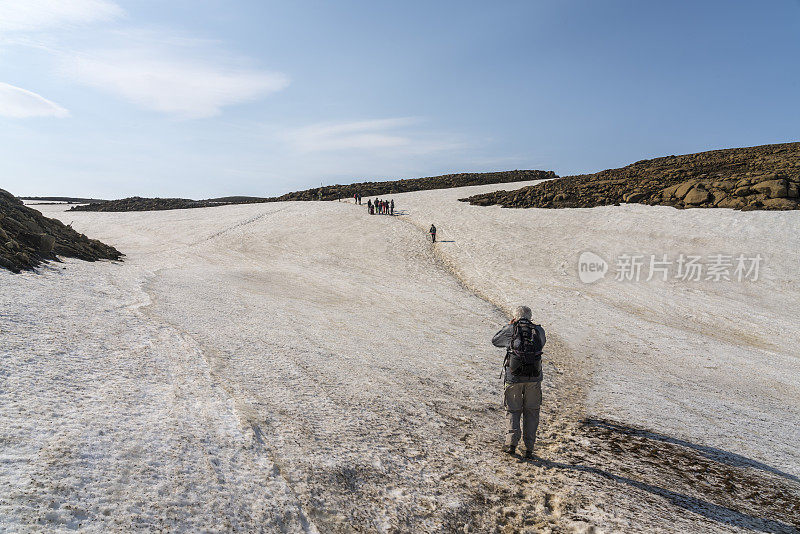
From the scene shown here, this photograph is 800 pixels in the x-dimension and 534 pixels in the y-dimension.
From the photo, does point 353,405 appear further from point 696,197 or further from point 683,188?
point 683,188

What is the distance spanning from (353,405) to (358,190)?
57.9 m

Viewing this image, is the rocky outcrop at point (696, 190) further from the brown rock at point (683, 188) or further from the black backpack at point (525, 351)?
the black backpack at point (525, 351)

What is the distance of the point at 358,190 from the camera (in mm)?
63031

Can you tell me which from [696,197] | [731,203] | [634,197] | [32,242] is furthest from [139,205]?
[731,203]

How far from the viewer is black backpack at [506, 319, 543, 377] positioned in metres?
6.00

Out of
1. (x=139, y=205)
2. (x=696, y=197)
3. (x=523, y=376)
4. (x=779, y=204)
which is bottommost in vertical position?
(x=523, y=376)

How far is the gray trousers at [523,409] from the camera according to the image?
614cm

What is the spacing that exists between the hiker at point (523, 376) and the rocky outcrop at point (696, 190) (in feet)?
117

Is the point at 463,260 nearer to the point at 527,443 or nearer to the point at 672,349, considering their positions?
the point at 672,349

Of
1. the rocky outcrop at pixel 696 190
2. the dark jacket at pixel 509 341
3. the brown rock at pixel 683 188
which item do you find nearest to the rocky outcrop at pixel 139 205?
the rocky outcrop at pixel 696 190

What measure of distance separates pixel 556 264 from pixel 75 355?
2556 cm

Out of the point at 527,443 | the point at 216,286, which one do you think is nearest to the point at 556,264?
the point at 216,286

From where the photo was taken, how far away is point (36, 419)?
4.59 m

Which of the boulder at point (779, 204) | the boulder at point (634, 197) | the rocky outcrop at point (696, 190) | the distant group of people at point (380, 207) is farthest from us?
the distant group of people at point (380, 207)
